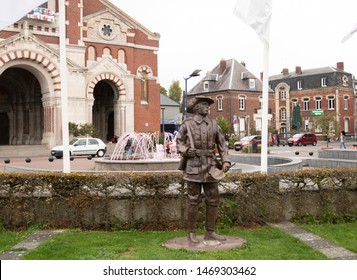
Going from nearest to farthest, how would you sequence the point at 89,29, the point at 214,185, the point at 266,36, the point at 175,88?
the point at 214,185
the point at 266,36
the point at 89,29
the point at 175,88

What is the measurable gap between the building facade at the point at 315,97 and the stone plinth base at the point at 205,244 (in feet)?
187

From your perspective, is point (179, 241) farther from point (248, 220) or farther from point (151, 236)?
point (248, 220)

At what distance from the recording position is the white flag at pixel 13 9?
9109 mm

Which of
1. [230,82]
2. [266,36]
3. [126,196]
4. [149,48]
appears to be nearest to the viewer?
[126,196]

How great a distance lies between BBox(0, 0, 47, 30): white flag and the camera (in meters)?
9.11

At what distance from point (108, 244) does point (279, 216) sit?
3.69 meters

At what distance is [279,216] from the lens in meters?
8.94

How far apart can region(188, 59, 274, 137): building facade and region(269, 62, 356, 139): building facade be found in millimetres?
7755

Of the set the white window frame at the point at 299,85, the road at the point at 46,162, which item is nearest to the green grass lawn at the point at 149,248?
the road at the point at 46,162

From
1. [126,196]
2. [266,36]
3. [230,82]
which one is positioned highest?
[230,82]

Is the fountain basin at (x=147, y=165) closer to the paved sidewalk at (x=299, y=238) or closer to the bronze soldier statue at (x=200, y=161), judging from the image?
the paved sidewalk at (x=299, y=238)

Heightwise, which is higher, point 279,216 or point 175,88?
point 175,88

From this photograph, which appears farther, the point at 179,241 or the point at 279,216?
the point at 279,216

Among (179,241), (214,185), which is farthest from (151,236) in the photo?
(214,185)
